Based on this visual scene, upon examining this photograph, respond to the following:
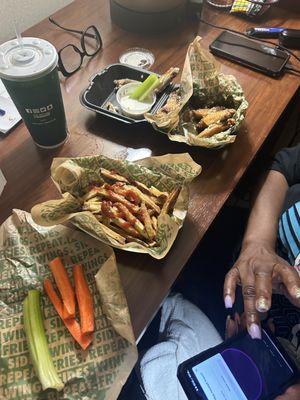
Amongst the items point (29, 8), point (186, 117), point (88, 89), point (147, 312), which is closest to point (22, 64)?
point (88, 89)

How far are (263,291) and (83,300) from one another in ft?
1.14

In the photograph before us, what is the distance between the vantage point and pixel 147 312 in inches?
24.8

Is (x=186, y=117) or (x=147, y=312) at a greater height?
(x=186, y=117)

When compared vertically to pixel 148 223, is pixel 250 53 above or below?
above

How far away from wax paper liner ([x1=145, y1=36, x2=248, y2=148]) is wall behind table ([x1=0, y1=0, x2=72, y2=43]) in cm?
64

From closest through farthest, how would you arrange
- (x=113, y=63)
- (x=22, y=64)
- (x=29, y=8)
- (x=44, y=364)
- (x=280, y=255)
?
(x=44, y=364) → (x=22, y=64) → (x=280, y=255) → (x=113, y=63) → (x=29, y=8)

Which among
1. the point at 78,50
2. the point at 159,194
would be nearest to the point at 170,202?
the point at 159,194

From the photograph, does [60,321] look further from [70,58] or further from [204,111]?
[70,58]

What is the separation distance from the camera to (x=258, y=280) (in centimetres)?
73

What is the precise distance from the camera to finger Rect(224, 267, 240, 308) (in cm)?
72

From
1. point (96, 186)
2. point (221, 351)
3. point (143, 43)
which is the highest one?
point (143, 43)

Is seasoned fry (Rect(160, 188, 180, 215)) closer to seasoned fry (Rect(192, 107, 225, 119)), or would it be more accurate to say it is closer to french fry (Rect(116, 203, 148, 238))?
french fry (Rect(116, 203, 148, 238))

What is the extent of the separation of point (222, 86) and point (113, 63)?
1.13 ft

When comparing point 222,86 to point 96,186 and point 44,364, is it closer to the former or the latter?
point 96,186
